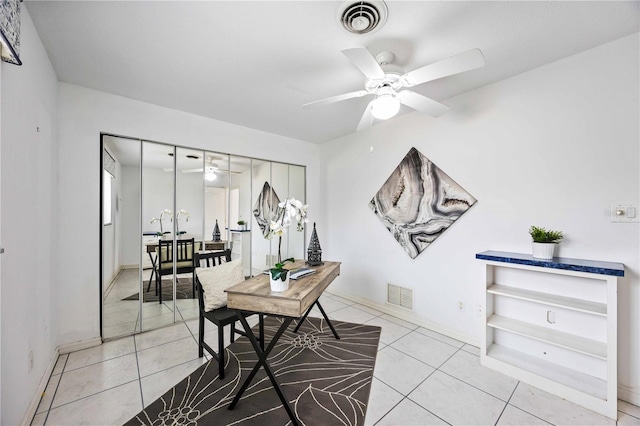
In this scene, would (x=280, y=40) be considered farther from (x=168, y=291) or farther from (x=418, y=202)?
(x=168, y=291)

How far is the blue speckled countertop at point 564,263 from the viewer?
1.74 metres

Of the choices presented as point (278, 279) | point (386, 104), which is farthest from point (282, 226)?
point (386, 104)

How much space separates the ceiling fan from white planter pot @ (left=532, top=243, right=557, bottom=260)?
1.36 m

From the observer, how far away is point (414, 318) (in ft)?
10.4

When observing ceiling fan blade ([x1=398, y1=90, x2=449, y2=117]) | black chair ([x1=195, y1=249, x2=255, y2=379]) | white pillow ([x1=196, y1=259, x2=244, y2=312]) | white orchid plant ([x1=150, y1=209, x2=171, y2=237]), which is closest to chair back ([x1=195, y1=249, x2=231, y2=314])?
black chair ([x1=195, y1=249, x2=255, y2=379])

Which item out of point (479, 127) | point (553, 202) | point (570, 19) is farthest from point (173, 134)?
point (553, 202)

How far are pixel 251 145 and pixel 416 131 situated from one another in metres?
2.25

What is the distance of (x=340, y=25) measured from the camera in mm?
1686

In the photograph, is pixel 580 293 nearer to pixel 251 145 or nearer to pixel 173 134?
pixel 251 145

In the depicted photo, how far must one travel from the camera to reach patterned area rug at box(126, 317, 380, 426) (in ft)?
5.50

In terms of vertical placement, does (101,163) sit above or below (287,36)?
below

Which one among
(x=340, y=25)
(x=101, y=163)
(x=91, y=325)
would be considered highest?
(x=340, y=25)

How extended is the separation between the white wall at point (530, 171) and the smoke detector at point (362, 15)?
158 centimetres

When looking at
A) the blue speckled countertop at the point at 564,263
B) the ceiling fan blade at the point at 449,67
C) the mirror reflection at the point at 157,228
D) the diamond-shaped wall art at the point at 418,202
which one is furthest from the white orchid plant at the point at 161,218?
the blue speckled countertop at the point at 564,263
